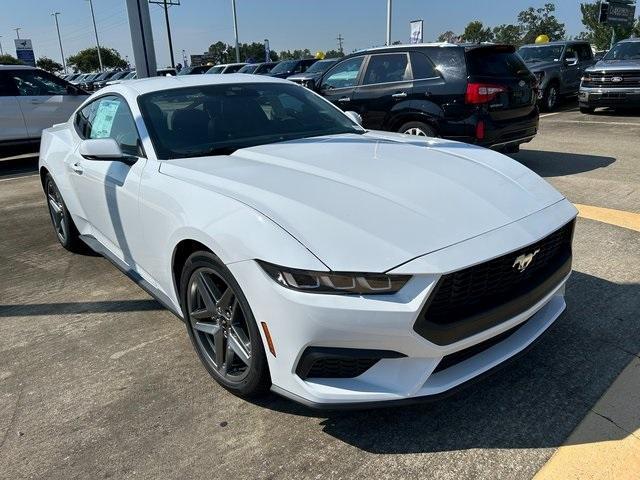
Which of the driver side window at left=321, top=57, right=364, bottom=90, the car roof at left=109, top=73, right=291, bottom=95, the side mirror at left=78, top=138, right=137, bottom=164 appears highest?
the car roof at left=109, top=73, right=291, bottom=95

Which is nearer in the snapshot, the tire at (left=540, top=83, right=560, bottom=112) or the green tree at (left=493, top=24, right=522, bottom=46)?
the tire at (left=540, top=83, right=560, bottom=112)

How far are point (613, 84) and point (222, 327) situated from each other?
1286 cm

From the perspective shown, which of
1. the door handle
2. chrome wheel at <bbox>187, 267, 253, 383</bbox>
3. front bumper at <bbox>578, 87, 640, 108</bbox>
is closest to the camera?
chrome wheel at <bbox>187, 267, 253, 383</bbox>

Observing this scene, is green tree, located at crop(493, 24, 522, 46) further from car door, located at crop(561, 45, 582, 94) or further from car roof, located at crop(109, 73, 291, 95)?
car roof, located at crop(109, 73, 291, 95)

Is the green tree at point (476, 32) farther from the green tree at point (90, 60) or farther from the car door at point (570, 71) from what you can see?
the car door at point (570, 71)

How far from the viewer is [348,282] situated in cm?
206

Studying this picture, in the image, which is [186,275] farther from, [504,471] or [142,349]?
Result: [504,471]

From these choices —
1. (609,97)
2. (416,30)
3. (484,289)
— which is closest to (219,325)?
(484,289)

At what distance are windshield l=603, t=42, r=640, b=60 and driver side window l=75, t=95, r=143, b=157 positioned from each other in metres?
13.4

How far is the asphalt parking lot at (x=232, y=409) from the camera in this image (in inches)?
88.5

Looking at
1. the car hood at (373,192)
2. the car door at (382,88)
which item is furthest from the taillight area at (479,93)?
the car hood at (373,192)

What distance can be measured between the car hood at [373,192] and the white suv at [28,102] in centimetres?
863

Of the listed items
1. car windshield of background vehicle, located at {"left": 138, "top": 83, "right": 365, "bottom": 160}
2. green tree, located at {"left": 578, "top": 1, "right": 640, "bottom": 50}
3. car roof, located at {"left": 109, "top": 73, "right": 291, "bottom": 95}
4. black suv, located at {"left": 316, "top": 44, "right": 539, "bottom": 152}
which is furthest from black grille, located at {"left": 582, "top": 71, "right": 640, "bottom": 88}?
green tree, located at {"left": 578, "top": 1, "right": 640, "bottom": 50}

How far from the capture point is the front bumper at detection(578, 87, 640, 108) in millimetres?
12227
